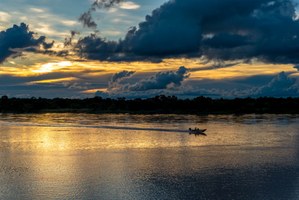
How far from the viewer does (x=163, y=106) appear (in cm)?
13488

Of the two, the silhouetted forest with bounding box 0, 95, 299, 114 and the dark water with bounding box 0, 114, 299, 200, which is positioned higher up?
the silhouetted forest with bounding box 0, 95, 299, 114

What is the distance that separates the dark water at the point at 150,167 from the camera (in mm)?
23781

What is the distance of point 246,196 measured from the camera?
22938mm

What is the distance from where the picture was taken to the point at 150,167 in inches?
1225

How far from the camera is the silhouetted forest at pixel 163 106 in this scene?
5017 inches

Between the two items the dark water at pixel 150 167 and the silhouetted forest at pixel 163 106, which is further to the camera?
the silhouetted forest at pixel 163 106

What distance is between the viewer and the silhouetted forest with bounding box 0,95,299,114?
127438mm

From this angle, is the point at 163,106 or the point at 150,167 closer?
the point at 150,167

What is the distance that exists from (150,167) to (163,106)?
104 m

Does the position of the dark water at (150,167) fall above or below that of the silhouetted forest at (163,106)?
below

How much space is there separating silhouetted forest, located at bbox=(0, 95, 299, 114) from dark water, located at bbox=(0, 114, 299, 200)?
252 feet

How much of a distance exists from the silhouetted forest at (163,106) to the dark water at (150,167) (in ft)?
252

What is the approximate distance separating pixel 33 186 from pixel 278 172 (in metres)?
15.9

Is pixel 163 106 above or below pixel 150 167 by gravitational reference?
above
